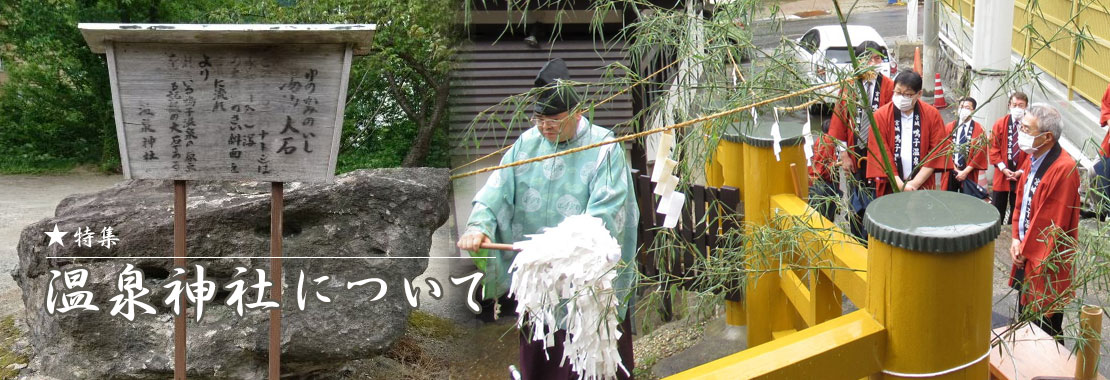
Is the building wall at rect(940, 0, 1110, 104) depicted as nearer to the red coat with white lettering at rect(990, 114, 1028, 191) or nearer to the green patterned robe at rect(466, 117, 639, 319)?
the red coat with white lettering at rect(990, 114, 1028, 191)

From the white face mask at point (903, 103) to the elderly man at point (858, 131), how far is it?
0.18m

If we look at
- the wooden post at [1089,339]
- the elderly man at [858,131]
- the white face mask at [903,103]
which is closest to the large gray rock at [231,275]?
the elderly man at [858,131]

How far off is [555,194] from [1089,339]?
189cm

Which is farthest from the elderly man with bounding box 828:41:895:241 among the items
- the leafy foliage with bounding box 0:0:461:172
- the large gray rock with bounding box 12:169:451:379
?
the leafy foliage with bounding box 0:0:461:172

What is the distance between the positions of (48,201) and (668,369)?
963cm

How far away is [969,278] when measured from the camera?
7.00ft

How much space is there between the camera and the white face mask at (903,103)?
4.87 m

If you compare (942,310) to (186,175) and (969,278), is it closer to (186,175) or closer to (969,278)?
(969,278)

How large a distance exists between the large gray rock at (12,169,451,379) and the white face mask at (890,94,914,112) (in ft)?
9.55

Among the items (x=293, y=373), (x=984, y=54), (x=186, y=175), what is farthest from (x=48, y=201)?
(x=984, y=54)

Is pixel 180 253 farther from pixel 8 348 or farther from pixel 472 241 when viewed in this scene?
pixel 8 348

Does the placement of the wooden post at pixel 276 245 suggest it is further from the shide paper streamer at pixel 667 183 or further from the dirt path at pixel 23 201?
the dirt path at pixel 23 201

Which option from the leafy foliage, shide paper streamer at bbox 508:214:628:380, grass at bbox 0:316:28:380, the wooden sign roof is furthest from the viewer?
the leafy foliage

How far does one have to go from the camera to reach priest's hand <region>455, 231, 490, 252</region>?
320 centimetres
